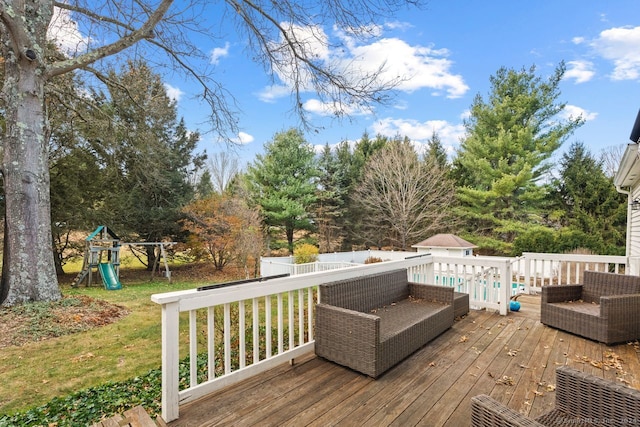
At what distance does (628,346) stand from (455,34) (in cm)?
567

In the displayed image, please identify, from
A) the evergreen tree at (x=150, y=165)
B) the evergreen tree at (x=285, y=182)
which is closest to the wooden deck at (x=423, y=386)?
the evergreen tree at (x=150, y=165)

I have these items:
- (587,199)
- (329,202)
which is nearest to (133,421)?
(329,202)

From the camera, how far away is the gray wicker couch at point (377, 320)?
2463 mm

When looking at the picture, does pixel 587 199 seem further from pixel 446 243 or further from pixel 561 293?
pixel 561 293

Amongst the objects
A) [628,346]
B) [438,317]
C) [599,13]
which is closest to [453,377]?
[438,317]

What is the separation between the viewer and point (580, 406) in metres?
1.49

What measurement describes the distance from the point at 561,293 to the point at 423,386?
270cm

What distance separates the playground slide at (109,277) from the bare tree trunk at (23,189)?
406 cm

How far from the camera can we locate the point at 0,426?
89.1 inches

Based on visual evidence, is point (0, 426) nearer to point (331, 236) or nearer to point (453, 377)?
point (453, 377)

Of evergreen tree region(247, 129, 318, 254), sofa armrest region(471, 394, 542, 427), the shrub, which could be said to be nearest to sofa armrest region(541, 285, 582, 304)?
sofa armrest region(471, 394, 542, 427)

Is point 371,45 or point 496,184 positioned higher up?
point 371,45

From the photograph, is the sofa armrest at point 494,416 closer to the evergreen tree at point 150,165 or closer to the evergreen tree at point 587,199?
the evergreen tree at point 150,165

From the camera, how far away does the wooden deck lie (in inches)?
78.5
